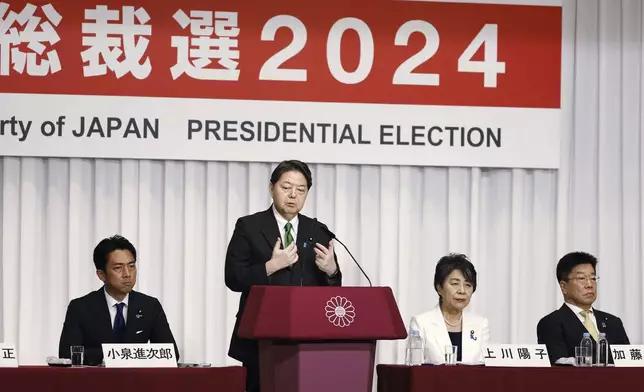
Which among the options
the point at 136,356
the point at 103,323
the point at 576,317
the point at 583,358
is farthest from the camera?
the point at 576,317

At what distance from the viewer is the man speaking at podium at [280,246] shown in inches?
130

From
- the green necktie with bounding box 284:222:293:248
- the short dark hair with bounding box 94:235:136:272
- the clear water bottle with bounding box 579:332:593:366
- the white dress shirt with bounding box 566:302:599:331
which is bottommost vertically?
the clear water bottle with bounding box 579:332:593:366

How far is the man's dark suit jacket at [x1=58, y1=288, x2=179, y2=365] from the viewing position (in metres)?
3.76

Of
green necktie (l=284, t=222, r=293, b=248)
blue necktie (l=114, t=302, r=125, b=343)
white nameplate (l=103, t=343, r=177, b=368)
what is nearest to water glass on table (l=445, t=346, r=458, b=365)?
green necktie (l=284, t=222, r=293, b=248)

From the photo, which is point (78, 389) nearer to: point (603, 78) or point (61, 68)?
point (61, 68)

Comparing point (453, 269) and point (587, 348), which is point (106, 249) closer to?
point (453, 269)

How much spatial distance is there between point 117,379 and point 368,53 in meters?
2.44

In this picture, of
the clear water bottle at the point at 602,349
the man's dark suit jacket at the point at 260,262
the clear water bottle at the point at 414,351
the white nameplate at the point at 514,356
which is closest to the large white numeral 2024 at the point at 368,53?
the man's dark suit jacket at the point at 260,262

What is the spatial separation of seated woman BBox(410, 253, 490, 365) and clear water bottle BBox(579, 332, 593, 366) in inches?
14.4

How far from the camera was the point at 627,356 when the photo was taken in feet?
10.5

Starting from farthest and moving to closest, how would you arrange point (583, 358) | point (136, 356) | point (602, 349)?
1. point (602, 349)
2. point (583, 358)
3. point (136, 356)

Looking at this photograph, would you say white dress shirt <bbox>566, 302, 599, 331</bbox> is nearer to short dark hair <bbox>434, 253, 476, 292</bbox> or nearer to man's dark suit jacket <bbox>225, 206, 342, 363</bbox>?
short dark hair <bbox>434, 253, 476, 292</bbox>

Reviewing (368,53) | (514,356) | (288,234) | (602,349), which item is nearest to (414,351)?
(514,356)

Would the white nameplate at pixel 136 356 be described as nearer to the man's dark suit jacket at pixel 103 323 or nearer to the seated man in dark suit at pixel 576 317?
the man's dark suit jacket at pixel 103 323
